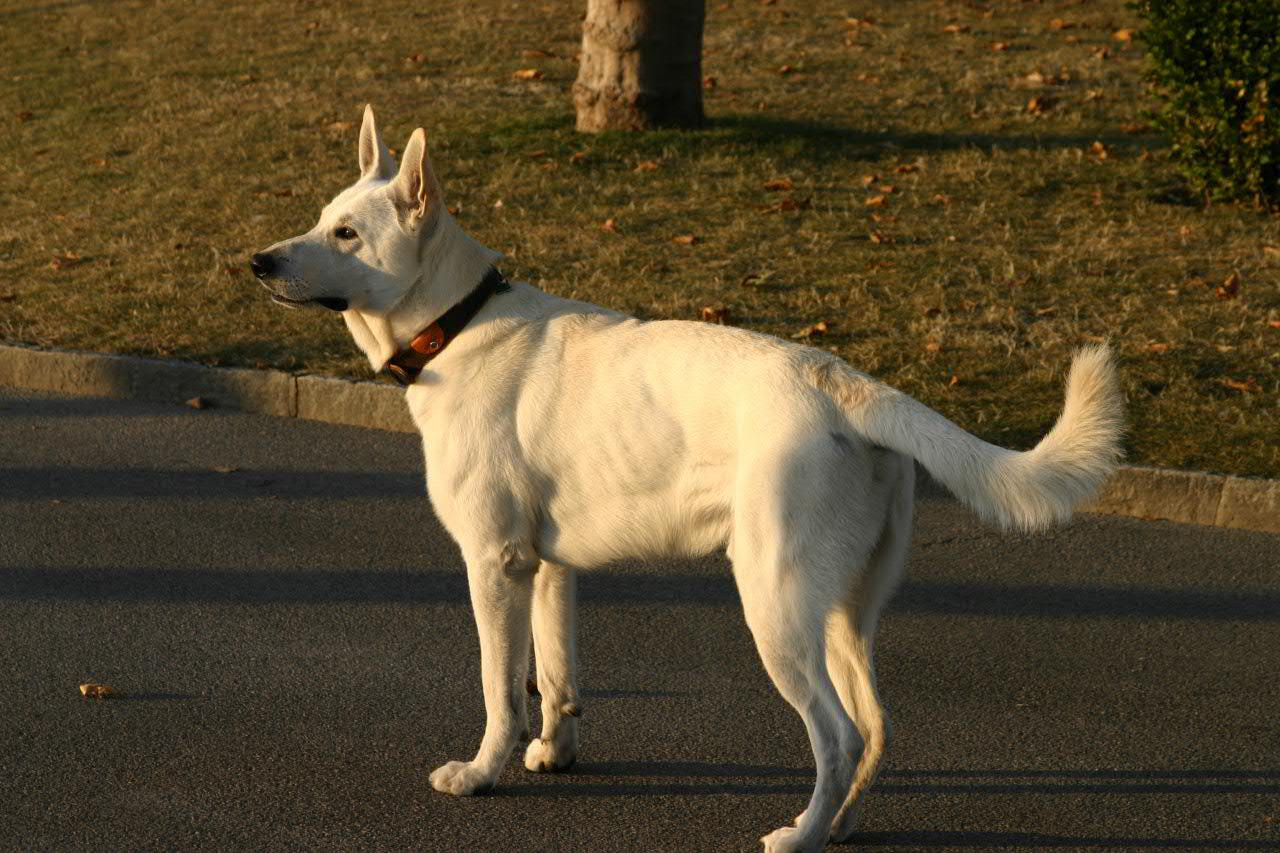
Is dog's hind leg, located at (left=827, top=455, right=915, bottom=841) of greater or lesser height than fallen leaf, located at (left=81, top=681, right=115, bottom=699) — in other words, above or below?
above

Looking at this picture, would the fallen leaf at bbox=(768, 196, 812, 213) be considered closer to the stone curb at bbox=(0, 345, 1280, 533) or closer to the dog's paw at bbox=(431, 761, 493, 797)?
the stone curb at bbox=(0, 345, 1280, 533)

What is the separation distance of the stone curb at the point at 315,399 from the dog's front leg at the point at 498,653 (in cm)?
315

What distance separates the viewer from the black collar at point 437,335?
4477 millimetres

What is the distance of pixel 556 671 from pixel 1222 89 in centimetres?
753

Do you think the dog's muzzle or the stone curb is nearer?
the dog's muzzle

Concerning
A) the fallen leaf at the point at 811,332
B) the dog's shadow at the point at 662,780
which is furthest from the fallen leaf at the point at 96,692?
the fallen leaf at the point at 811,332

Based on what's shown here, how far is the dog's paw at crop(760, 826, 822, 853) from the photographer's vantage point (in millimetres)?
3959

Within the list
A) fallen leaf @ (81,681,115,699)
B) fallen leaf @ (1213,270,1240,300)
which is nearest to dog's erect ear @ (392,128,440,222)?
fallen leaf @ (81,681,115,699)

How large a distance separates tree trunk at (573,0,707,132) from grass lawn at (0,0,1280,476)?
0.23 metres

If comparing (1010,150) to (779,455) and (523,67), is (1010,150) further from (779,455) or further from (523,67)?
(779,455)

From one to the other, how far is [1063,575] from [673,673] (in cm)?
173

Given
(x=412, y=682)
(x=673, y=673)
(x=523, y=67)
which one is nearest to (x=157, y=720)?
(x=412, y=682)

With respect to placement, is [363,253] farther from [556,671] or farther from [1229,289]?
[1229,289]

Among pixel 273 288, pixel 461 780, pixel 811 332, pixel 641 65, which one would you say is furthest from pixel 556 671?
pixel 641 65
